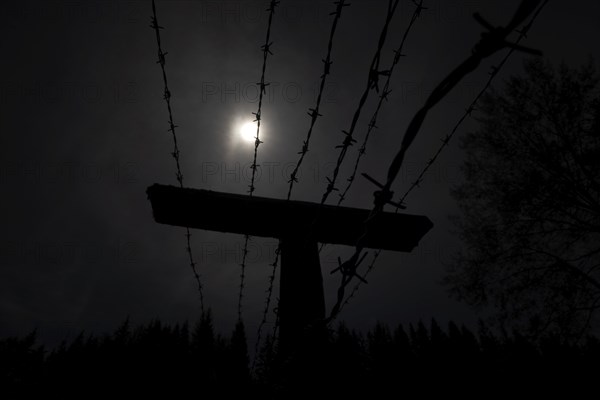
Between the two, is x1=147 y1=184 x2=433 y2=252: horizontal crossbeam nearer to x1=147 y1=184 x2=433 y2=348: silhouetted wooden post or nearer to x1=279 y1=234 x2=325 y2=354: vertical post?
x1=147 y1=184 x2=433 y2=348: silhouetted wooden post

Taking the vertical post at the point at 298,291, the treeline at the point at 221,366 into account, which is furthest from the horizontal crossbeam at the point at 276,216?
the treeline at the point at 221,366

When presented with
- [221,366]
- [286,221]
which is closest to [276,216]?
[286,221]

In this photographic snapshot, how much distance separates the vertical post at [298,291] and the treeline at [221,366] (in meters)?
36.8

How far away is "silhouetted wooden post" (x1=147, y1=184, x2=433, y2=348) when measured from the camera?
245 centimetres

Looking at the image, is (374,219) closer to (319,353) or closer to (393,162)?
(393,162)

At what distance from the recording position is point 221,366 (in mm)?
57812

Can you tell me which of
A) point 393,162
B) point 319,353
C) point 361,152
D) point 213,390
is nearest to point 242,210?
point 361,152

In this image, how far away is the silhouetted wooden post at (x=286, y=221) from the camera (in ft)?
8.05

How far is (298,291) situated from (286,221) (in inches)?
23.4

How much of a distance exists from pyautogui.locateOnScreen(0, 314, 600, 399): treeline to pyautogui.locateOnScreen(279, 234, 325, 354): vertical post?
36.8 m

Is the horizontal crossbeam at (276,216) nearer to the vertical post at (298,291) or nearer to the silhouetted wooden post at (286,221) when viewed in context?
the silhouetted wooden post at (286,221)

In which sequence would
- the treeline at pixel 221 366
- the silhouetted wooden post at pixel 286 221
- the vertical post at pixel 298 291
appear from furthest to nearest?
the treeline at pixel 221 366 → the silhouetted wooden post at pixel 286 221 → the vertical post at pixel 298 291

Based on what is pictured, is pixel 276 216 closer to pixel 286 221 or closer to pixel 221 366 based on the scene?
pixel 286 221

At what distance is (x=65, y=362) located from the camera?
59.9 m
